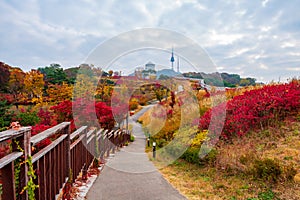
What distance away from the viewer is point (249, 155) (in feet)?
12.9

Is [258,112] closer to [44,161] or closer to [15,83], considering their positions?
[44,161]

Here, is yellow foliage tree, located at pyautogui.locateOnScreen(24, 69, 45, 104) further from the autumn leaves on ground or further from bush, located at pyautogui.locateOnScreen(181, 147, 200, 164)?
bush, located at pyautogui.locateOnScreen(181, 147, 200, 164)

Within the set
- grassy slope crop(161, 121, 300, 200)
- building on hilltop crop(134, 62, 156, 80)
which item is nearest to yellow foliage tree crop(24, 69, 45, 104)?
building on hilltop crop(134, 62, 156, 80)

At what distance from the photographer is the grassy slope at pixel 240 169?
307 centimetres

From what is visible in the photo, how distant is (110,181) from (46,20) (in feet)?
25.6

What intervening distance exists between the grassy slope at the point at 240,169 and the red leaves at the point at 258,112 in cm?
33

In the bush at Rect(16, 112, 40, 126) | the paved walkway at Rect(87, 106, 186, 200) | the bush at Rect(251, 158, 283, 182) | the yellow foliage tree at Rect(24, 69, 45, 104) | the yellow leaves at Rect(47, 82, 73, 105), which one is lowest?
the paved walkway at Rect(87, 106, 186, 200)

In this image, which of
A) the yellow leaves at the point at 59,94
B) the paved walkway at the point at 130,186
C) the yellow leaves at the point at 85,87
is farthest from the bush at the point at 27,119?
the paved walkway at the point at 130,186

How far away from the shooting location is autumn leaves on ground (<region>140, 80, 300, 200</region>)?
3.17 m

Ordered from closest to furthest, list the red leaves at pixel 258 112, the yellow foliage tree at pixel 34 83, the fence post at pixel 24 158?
1. the fence post at pixel 24 158
2. the red leaves at pixel 258 112
3. the yellow foliage tree at pixel 34 83

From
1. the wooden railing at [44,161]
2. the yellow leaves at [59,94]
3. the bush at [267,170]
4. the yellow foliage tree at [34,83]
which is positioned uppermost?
the yellow foliage tree at [34,83]

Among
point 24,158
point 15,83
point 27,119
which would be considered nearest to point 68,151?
point 24,158

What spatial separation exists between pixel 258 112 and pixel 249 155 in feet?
6.73

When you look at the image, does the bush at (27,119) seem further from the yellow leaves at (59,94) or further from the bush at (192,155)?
the bush at (192,155)
